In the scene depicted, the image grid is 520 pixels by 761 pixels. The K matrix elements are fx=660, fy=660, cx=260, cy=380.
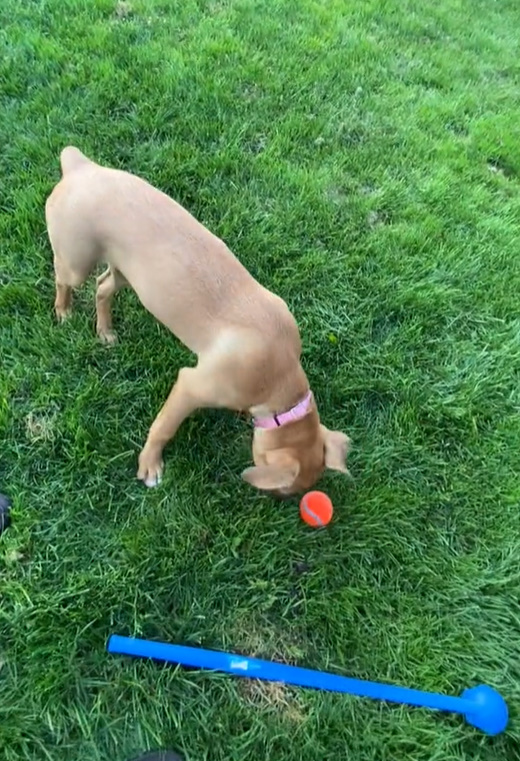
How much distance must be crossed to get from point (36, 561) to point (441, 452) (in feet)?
7.08

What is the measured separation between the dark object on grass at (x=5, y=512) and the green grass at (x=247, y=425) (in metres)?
0.06

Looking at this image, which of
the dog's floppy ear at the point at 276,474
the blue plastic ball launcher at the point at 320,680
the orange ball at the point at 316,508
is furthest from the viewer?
the orange ball at the point at 316,508

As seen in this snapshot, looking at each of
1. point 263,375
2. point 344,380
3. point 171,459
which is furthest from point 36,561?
point 344,380

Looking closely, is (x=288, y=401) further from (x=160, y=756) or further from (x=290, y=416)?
(x=160, y=756)

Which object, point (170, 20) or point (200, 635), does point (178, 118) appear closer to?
point (170, 20)

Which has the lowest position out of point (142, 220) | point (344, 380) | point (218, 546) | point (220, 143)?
point (218, 546)

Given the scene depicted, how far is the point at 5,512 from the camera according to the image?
9.82ft

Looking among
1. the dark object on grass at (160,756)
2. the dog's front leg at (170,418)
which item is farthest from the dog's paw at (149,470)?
the dark object on grass at (160,756)

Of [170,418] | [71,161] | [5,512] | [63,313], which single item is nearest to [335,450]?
[170,418]

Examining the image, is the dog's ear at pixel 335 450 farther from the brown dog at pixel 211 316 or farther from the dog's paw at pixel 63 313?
the dog's paw at pixel 63 313

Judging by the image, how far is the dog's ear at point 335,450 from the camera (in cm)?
303

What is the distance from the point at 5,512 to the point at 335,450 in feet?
5.02

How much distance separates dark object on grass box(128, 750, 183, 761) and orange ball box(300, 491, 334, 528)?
45.0 inches

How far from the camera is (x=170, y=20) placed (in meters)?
5.49
